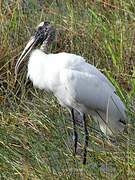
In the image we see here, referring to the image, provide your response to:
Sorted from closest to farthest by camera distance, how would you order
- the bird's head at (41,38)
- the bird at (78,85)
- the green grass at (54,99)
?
the green grass at (54,99) → the bird at (78,85) → the bird's head at (41,38)

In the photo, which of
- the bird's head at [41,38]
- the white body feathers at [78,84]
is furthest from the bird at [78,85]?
the bird's head at [41,38]

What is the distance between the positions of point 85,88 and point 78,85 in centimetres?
6

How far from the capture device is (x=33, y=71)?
431 cm

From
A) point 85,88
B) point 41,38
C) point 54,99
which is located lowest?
point 54,99

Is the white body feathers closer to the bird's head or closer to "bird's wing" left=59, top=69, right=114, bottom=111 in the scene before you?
"bird's wing" left=59, top=69, right=114, bottom=111

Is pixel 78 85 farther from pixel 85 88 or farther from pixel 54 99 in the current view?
pixel 54 99

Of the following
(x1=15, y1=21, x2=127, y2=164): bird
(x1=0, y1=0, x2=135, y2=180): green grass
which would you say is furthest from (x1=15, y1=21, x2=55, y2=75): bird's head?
(x1=0, y1=0, x2=135, y2=180): green grass

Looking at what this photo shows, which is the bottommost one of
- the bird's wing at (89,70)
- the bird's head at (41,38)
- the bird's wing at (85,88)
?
the bird's wing at (85,88)

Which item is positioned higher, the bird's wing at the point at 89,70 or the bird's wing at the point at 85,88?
the bird's wing at the point at 89,70

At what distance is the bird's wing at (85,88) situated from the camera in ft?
13.4

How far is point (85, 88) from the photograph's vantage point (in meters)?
4.16

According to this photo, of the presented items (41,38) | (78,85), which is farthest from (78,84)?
(41,38)

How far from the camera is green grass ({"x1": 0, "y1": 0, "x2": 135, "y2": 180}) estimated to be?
9.82ft

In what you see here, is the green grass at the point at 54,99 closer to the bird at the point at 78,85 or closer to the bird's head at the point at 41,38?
the bird at the point at 78,85
